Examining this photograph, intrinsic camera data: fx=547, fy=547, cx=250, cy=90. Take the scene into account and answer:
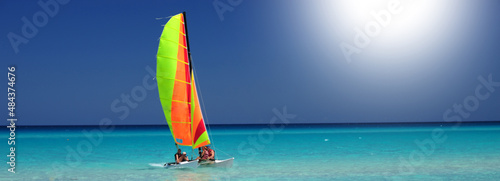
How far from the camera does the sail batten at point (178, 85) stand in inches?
677

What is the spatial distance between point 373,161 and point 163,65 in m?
10.4

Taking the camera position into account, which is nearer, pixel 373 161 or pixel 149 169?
pixel 149 169

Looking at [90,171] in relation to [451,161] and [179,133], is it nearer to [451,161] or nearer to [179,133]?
[179,133]

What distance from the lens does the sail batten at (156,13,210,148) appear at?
56.4ft

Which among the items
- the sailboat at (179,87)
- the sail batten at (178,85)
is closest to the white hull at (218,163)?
the sailboat at (179,87)

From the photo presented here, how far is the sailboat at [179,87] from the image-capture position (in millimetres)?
17203

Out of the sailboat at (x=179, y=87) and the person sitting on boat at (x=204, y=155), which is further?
the person sitting on boat at (x=204, y=155)

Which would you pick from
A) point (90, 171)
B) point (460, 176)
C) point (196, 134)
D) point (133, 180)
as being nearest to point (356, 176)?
point (460, 176)

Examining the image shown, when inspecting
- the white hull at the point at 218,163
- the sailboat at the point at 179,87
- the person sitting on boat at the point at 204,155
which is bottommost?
the white hull at the point at 218,163

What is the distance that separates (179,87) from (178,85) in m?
0.08

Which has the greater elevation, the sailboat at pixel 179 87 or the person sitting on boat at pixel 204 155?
the sailboat at pixel 179 87

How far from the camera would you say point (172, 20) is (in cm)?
1745

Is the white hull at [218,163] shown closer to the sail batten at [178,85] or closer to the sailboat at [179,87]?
the sailboat at [179,87]

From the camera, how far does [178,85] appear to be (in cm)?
1738
